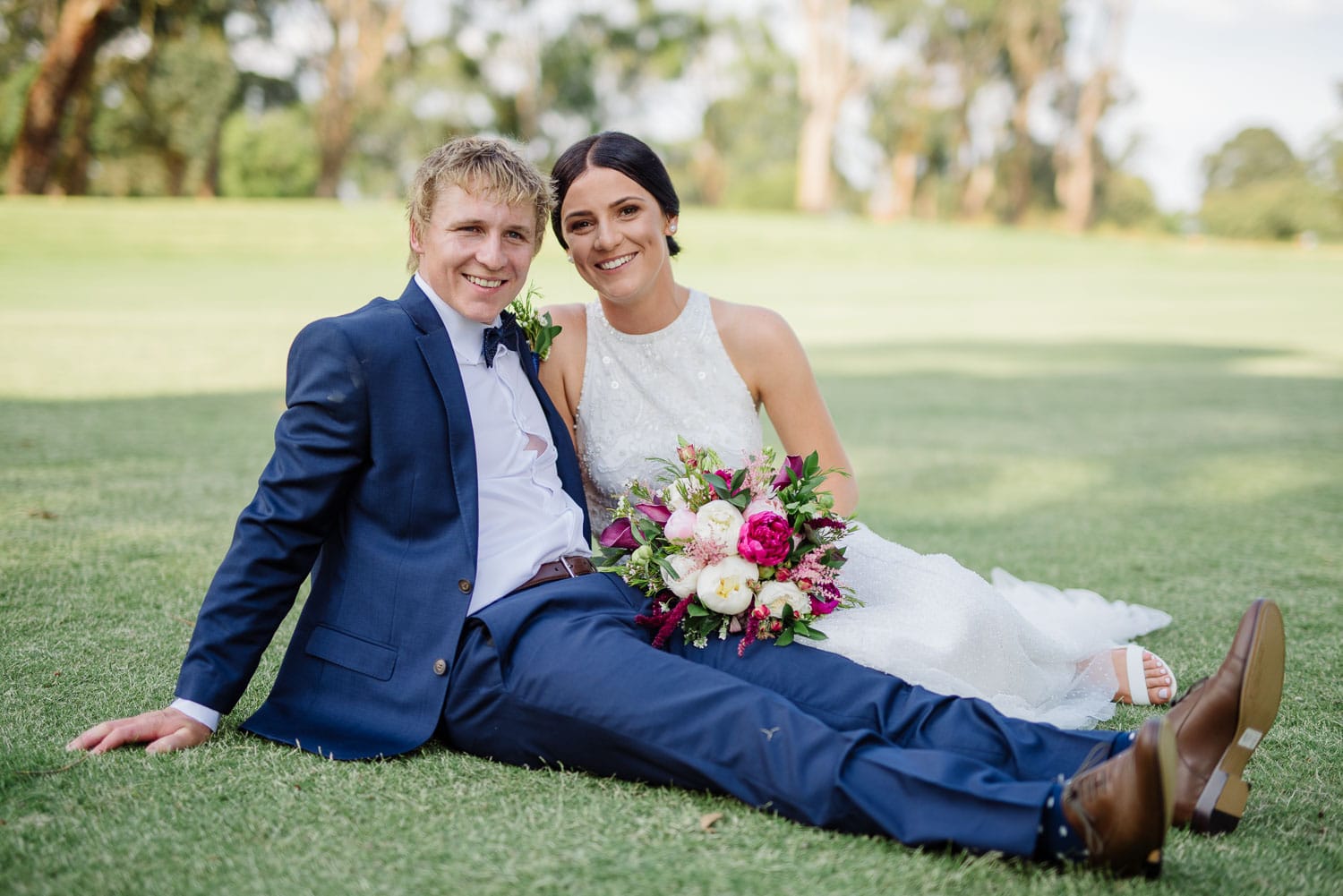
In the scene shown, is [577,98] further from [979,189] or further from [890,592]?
[890,592]

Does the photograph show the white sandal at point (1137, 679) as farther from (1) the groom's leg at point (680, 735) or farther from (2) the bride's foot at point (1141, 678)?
(1) the groom's leg at point (680, 735)

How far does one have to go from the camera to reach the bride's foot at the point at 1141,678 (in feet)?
11.2

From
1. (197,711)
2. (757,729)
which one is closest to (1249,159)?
(757,729)

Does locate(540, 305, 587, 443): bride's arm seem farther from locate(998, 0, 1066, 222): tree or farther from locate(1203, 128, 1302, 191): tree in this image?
locate(1203, 128, 1302, 191): tree

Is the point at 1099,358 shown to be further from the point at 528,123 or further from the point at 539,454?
the point at 528,123

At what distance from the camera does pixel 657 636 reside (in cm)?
298

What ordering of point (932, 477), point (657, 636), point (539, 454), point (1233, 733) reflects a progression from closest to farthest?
point (1233, 733), point (657, 636), point (539, 454), point (932, 477)

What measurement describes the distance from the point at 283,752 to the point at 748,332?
6.74 feet

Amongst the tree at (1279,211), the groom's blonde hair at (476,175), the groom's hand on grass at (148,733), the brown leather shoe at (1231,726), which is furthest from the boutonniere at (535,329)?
the tree at (1279,211)

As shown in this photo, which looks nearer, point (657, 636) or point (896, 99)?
point (657, 636)

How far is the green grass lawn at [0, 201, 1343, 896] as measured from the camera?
2236 mm

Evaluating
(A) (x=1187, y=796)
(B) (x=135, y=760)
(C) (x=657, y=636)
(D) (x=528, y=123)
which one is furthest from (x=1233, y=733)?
(D) (x=528, y=123)

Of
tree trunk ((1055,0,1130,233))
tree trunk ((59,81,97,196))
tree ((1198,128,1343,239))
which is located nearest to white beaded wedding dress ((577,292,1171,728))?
tree trunk ((59,81,97,196))

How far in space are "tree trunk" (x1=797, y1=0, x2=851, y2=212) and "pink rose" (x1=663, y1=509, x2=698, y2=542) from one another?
40200mm
